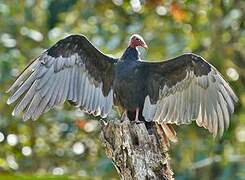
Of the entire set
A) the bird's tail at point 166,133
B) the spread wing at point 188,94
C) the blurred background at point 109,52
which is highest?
the blurred background at point 109,52

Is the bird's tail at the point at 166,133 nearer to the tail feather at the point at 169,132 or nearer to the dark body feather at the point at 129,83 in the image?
the tail feather at the point at 169,132

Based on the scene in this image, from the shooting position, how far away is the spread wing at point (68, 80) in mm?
7957

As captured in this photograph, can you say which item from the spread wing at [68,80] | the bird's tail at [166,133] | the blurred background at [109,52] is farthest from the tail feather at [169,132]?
the blurred background at [109,52]

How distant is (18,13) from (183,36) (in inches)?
83.1

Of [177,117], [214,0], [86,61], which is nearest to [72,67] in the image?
[86,61]

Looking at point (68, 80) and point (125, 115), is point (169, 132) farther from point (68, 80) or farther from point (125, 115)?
point (68, 80)

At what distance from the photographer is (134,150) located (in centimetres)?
664

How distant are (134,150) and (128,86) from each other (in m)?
1.27

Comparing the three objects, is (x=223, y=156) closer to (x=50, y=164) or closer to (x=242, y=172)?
(x=242, y=172)

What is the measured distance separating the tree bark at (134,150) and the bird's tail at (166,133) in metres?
0.49

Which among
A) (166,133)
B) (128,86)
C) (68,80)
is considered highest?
(68,80)

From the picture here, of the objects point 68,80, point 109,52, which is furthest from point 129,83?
point 109,52

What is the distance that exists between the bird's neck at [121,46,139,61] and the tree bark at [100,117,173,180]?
1232 mm

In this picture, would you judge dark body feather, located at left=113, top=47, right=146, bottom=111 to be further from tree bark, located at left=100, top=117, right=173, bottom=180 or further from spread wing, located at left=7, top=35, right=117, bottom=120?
tree bark, located at left=100, top=117, right=173, bottom=180
